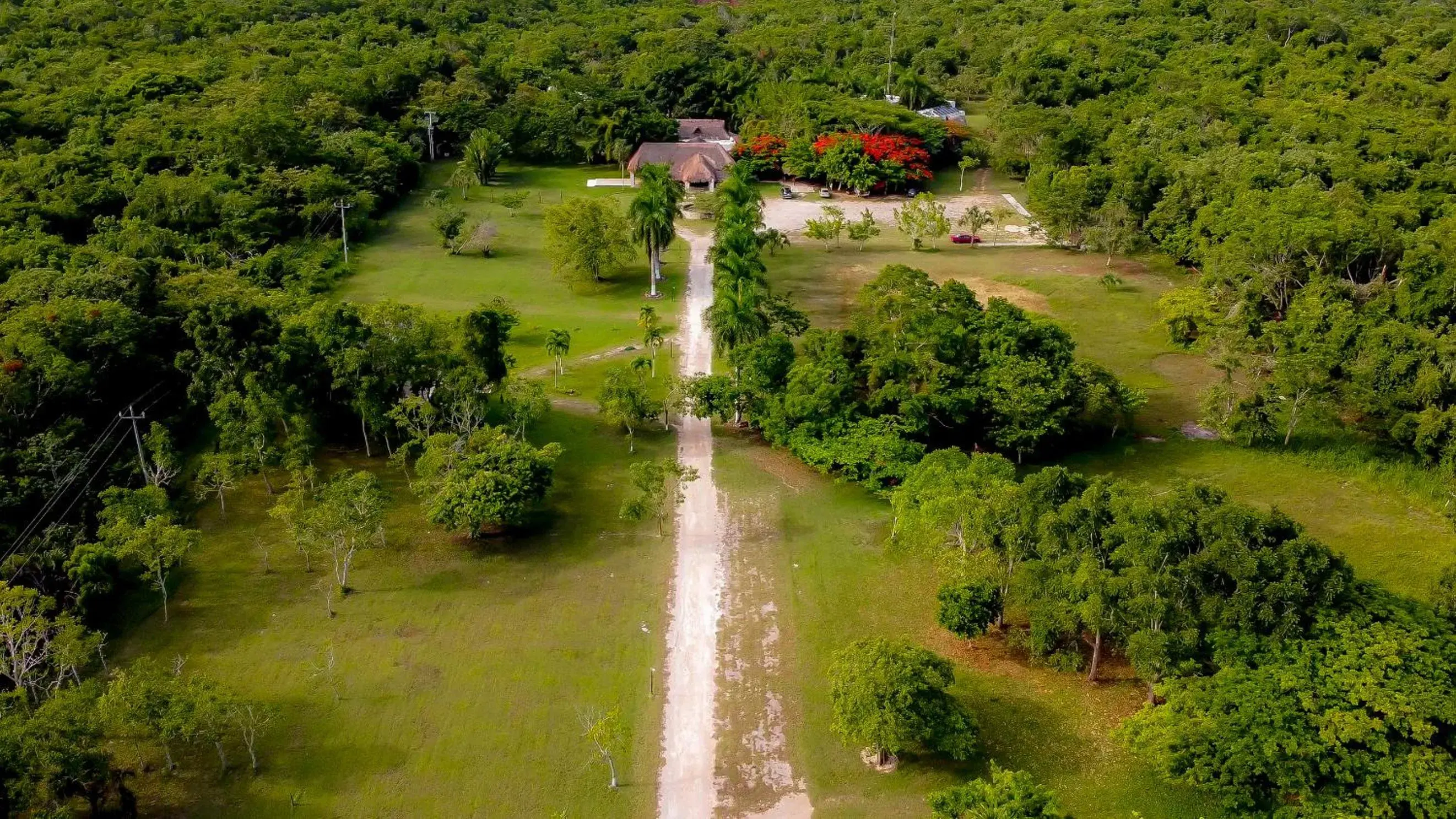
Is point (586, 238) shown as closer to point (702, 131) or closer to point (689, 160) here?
point (689, 160)

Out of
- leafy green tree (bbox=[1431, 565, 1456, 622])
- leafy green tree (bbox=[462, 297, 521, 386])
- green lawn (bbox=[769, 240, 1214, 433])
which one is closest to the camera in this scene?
leafy green tree (bbox=[1431, 565, 1456, 622])

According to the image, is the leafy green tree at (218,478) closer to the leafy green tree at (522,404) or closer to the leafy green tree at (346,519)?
the leafy green tree at (346,519)

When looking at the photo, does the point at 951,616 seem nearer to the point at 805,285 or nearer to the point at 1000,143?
the point at 805,285

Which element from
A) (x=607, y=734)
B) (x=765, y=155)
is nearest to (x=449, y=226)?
(x=765, y=155)

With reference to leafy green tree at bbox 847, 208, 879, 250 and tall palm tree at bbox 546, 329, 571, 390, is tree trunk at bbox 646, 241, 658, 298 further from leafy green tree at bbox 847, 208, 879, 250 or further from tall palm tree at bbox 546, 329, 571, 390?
leafy green tree at bbox 847, 208, 879, 250

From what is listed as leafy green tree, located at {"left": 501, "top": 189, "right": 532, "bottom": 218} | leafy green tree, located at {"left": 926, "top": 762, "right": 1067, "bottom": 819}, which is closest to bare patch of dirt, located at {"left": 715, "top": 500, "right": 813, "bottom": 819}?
leafy green tree, located at {"left": 926, "top": 762, "right": 1067, "bottom": 819}

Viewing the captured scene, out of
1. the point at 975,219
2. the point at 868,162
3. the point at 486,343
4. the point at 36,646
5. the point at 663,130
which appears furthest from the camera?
the point at 663,130
